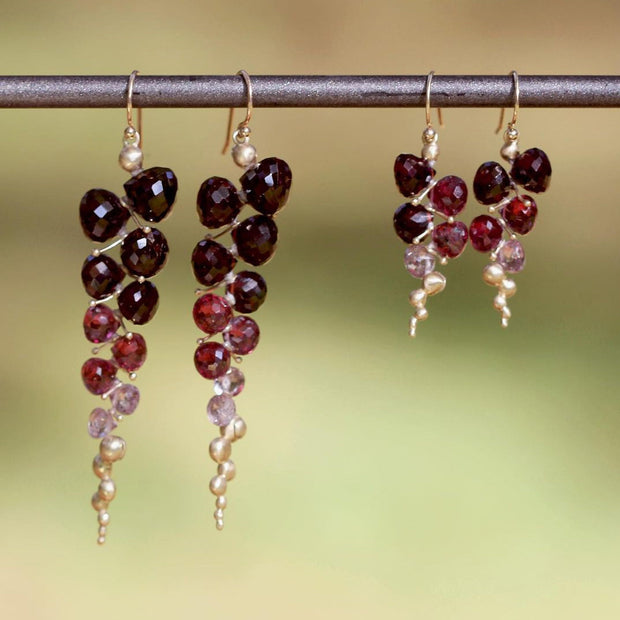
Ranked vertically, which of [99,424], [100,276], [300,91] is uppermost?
[300,91]

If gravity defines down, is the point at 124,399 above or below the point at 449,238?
below

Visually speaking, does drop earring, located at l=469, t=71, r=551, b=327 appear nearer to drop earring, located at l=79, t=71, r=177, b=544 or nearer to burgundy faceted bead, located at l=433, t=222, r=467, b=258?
burgundy faceted bead, located at l=433, t=222, r=467, b=258

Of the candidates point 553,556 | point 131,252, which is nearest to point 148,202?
point 131,252

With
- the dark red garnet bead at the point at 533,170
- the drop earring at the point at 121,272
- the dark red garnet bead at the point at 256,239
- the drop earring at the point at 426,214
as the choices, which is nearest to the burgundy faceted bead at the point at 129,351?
the drop earring at the point at 121,272

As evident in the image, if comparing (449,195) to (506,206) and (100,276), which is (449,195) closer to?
(506,206)

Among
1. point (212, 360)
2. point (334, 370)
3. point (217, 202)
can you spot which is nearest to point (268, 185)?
point (217, 202)

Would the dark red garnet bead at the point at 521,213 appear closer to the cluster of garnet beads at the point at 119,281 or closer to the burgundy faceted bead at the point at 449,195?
the burgundy faceted bead at the point at 449,195
